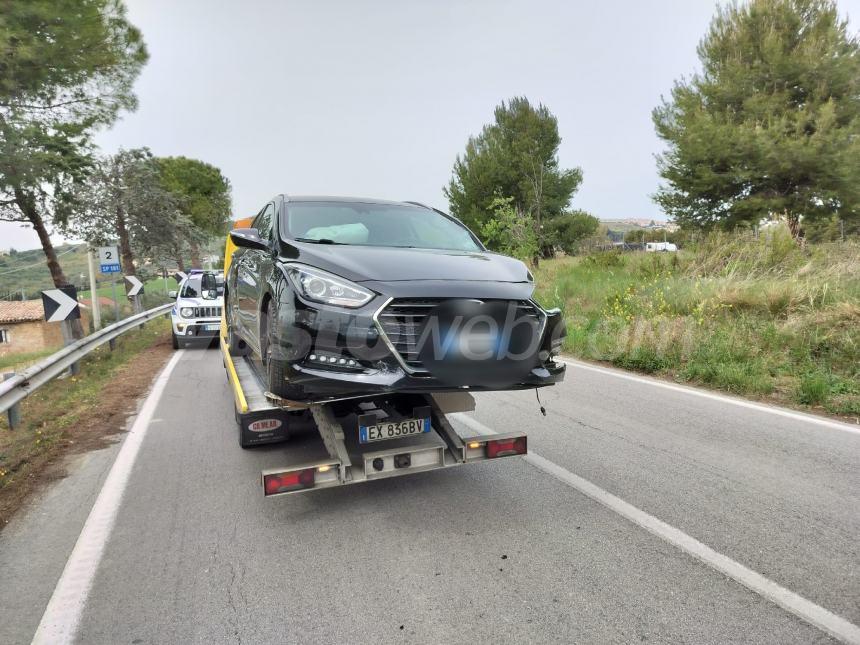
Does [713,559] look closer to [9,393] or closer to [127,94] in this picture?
[9,393]

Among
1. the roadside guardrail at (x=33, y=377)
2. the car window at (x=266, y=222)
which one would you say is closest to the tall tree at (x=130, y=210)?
the roadside guardrail at (x=33, y=377)

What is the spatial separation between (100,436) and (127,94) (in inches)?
506

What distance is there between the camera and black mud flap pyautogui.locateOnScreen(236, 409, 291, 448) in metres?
4.22

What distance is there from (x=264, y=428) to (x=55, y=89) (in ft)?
40.4

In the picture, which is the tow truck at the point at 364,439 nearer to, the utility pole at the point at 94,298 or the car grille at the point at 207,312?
the car grille at the point at 207,312

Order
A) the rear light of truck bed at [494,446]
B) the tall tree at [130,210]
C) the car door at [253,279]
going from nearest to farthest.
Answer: the rear light of truck bed at [494,446] → the car door at [253,279] → the tall tree at [130,210]

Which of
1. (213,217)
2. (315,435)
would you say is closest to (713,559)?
(315,435)

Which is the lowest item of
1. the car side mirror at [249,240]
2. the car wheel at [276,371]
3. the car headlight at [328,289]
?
the car wheel at [276,371]

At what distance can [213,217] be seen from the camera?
4944 cm

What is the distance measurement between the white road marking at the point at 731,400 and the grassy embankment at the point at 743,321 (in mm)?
329

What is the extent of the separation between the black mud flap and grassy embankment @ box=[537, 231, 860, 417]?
525 centimetres

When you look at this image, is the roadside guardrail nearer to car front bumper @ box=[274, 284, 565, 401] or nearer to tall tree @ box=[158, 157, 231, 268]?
car front bumper @ box=[274, 284, 565, 401]

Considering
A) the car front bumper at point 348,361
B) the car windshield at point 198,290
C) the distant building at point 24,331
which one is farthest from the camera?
the distant building at point 24,331

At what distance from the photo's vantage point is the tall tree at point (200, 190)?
46.9 metres
